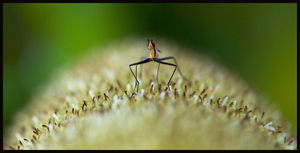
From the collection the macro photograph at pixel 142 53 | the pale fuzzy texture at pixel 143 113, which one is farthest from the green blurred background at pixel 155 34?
the pale fuzzy texture at pixel 143 113

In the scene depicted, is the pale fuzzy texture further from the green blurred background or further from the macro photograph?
the green blurred background

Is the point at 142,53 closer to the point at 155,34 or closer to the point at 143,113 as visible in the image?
the point at 155,34

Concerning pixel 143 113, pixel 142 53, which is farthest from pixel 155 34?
pixel 143 113

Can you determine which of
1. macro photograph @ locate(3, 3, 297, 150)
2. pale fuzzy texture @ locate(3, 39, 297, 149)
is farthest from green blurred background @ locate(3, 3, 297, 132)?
pale fuzzy texture @ locate(3, 39, 297, 149)

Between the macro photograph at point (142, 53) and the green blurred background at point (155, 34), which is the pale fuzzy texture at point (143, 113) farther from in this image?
the green blurred background at point (155, 34)

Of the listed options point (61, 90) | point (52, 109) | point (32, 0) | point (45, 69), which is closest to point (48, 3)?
point (32, 0)

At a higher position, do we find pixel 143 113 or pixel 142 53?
pixel 142 53
